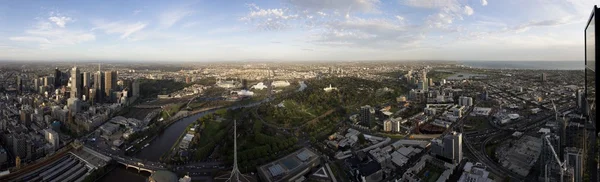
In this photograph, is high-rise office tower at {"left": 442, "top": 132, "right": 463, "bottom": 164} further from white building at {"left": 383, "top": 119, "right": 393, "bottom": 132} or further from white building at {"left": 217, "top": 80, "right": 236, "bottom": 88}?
white building at {"left": 217, "top": 80, "right": 236, "bottom": 88}

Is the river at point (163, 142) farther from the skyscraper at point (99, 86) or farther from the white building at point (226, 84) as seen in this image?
the white building at point (226, 84)

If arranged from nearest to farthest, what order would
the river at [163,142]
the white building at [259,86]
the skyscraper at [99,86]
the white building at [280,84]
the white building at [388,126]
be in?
1. the river at [163,142]
2. the white building at [388,126]
3. the skyscraper at [99,86]
4. the white building at [259,86]
5. the white building at [280,84]

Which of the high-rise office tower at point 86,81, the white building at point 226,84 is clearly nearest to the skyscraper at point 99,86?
the high-rise office tower at point 86,81

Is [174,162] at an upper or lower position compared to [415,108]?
lower

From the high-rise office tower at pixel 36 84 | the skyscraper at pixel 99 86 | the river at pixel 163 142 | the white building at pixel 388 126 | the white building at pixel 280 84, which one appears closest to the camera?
the river at pixel 163 142

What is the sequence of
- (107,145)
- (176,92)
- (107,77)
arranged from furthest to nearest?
(176,92), (107,77), (107,145)

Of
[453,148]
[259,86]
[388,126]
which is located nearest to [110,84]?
[259,86]

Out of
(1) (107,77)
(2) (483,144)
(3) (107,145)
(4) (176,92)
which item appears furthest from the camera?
(4) (176,92)

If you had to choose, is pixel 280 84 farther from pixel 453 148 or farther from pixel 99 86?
pixel 453 148

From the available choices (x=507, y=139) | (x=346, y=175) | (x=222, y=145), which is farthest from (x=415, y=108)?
(x=222, y=145)

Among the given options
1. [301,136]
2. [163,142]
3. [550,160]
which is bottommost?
[163,142]

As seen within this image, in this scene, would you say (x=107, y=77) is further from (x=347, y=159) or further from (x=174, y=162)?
(x=347, y=159)
